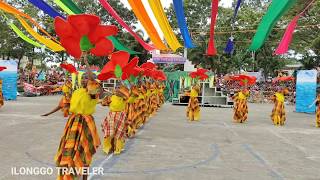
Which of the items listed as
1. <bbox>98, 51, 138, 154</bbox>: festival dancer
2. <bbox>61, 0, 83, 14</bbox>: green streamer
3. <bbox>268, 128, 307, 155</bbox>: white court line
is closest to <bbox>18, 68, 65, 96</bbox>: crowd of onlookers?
<bbox>61, 0, 83, 14</bbox>: green streamer

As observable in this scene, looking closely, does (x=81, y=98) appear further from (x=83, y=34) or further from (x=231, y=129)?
(x=231, y=129)

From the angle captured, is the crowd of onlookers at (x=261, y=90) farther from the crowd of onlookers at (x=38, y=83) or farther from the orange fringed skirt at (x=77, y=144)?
the orange fringed skirt at (x=77, y=144)

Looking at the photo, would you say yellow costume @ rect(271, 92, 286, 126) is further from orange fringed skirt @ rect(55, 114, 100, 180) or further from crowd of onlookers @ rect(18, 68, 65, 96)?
crowd of onlookers @ rect(18, 68, 65, 96)

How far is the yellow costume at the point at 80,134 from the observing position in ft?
16.6

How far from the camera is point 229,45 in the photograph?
61.0 ft

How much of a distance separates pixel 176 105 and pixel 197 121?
860cm

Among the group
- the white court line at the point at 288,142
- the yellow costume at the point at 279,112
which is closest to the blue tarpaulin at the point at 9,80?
the yellow costume at the point at 279,112

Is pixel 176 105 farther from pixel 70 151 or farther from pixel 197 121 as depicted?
pixel 70 151

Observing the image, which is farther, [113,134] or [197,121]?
[197,121]

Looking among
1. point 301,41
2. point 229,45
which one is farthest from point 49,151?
point 301,41

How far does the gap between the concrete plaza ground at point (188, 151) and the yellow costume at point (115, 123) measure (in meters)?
0.23

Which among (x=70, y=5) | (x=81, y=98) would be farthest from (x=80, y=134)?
(x=70, y=5)

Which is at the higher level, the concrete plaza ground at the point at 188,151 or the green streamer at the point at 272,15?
the green streamer at the point at 272,15

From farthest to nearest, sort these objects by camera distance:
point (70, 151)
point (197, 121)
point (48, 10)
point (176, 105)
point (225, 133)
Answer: point (176, 105), point (197, 121), point (225, 133), point (48, 10), point (70, 151)
